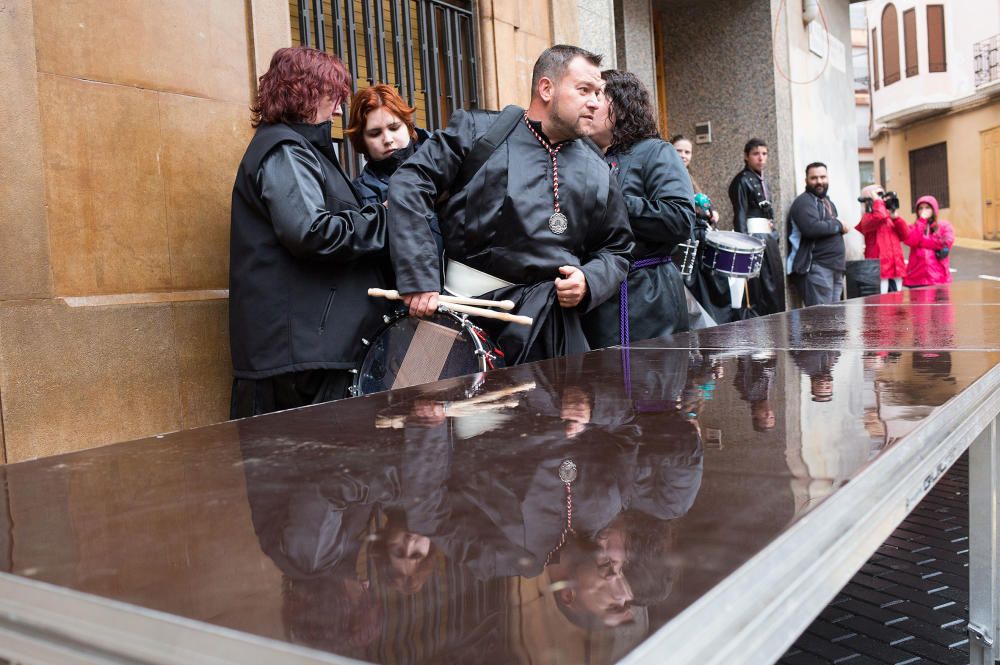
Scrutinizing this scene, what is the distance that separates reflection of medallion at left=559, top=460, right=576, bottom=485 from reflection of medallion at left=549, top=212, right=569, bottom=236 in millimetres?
2276

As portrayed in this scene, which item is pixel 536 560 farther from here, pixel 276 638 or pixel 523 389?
pixel 523 389

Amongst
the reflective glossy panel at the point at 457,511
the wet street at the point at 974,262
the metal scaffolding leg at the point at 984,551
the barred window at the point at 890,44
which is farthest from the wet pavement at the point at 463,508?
the barred window at the point at 890,44

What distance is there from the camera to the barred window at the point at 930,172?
2925 centimetres

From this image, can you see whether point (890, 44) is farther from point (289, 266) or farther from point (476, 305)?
point (289, 266)

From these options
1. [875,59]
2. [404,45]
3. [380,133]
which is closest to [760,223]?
[404,45]

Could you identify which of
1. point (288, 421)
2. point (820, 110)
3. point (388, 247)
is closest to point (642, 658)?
point (288, 421)

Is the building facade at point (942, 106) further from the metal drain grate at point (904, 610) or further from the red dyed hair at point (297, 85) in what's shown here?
the red dyed hair at point (297, 85)

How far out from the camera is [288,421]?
4.10ft

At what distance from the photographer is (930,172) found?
30.0 metres

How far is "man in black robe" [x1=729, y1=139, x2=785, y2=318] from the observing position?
25.2ft

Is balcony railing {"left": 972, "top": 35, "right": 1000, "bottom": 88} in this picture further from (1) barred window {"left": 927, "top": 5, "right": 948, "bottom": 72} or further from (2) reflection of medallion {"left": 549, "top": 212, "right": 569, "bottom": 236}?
(2) reflection of medallion {"left": 549, "top": 212, "right": 569, "bottom": 236}

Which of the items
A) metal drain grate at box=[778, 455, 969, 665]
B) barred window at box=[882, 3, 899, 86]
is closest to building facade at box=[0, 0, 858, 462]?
metal drain grate at box=[778, 455, 969, 665]

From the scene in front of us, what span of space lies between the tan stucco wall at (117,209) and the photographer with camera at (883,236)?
308 inches

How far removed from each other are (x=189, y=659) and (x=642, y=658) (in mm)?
247
